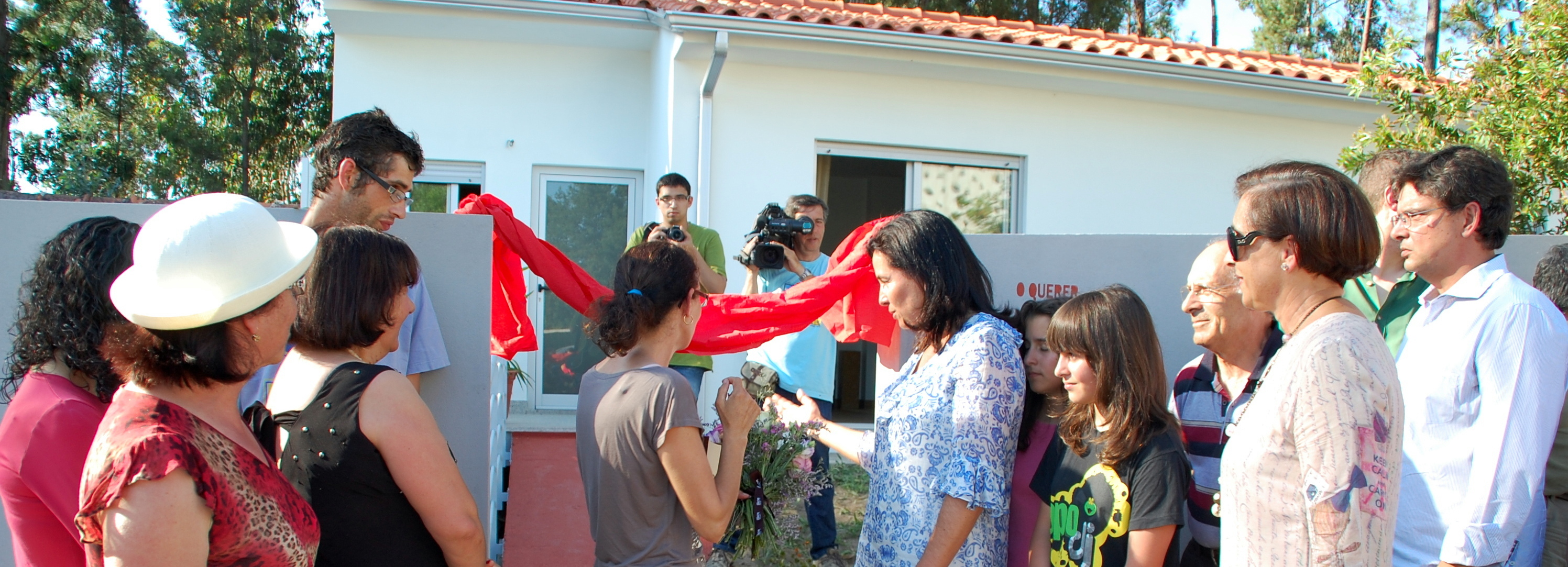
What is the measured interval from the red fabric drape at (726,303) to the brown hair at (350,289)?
3.69 feet

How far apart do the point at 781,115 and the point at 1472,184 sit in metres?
4.47

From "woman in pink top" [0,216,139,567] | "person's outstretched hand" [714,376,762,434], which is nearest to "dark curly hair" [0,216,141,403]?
"woman in pink top" [0,216,139,567]

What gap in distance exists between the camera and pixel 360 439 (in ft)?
5.55

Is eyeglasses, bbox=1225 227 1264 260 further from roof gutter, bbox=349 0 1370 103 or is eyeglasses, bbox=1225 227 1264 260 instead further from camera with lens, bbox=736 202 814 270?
roof gutter, bbox=349 0 1370 103

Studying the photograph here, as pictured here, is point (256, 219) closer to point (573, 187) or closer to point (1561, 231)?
point (573, 187)

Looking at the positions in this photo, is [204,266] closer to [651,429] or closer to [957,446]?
[651,429]

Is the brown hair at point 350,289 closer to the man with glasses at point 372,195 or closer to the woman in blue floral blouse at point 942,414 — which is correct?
the man with glasses at point 372,195

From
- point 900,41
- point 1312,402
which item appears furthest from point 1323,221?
point 900,41

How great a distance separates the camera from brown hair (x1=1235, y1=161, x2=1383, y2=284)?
1420mm

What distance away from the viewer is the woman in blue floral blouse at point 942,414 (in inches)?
81.7

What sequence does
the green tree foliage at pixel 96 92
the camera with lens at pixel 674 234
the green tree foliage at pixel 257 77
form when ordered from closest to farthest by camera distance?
the camera with lens at pixel 674 234
the green tree foliage at pixel 257 77
the green tree foliage at pixel 96 92

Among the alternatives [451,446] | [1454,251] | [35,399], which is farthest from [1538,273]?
[35,399]

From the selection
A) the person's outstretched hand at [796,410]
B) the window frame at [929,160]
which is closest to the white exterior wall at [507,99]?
the window frame at [929,160]

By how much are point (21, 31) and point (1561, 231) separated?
848 inches
